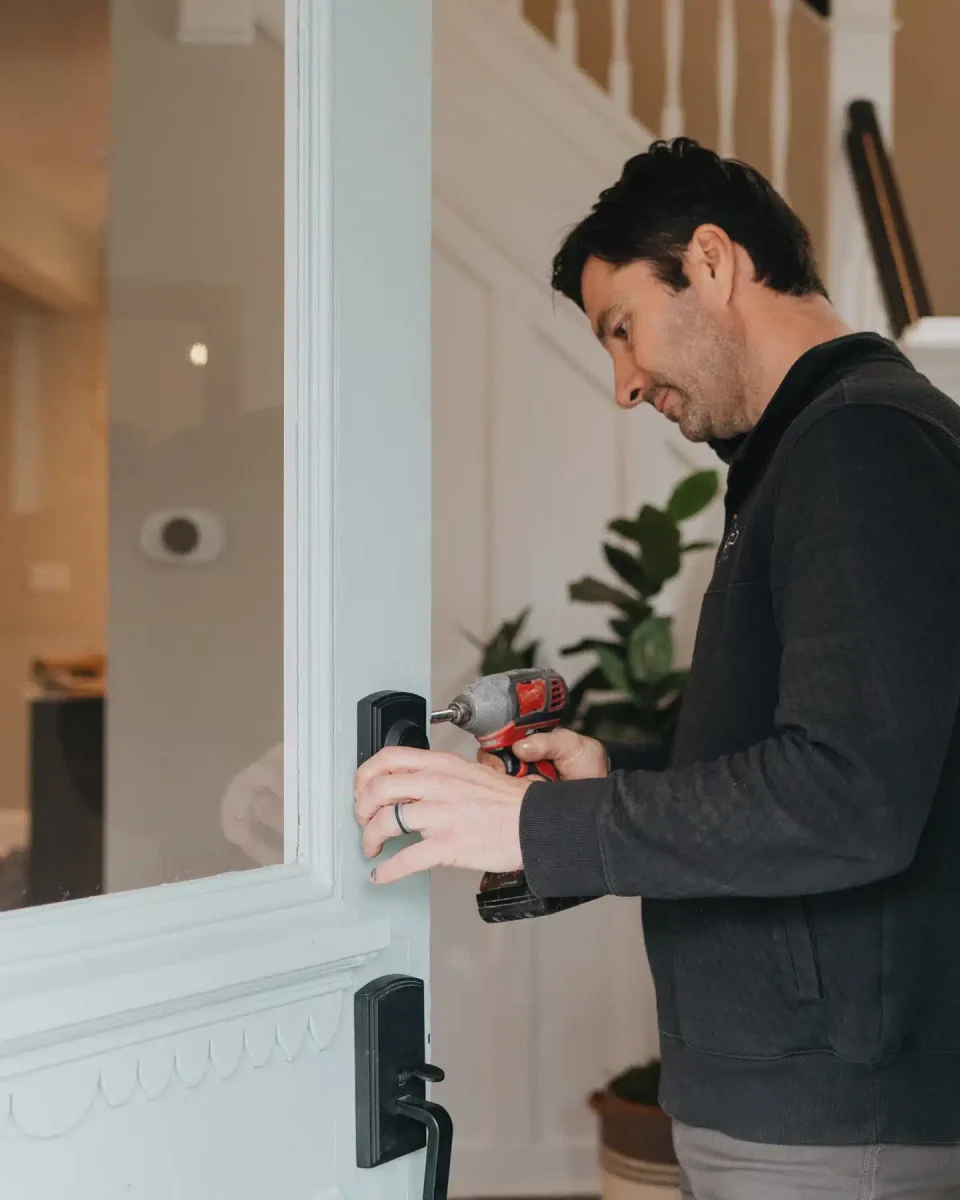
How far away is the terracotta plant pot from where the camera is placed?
236 cm

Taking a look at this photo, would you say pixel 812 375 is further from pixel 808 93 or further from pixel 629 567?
pixel 808 93

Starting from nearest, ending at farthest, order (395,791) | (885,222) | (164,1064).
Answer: (164,1064) → (395,791) → (885,222)

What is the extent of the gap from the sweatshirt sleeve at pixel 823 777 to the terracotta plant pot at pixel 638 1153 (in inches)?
60.7

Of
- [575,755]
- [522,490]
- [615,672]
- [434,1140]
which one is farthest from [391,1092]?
[522,490]

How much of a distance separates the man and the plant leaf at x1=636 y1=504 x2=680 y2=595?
971 mm

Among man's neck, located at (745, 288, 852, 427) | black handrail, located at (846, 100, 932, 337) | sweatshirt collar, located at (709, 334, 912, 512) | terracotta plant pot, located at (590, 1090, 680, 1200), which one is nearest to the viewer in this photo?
sweatshirt collar, located at (709, 334, 912, 512)

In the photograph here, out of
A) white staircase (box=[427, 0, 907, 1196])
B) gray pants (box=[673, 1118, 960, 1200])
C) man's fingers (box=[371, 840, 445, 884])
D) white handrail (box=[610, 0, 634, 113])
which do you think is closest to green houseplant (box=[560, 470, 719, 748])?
white staircase (box=[427, 0, 907, 1196])

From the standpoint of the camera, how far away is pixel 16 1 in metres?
0.79

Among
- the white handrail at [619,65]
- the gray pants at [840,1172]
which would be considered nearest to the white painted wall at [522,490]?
the white handrail at [619,65]

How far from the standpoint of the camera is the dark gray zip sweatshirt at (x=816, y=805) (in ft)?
3.18

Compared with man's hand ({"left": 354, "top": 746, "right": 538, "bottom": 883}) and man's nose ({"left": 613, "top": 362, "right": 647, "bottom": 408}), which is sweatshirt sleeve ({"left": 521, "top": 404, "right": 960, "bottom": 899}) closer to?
man's hand ({"left": 354, "top": 746, "right": 538, "bottom": 883})

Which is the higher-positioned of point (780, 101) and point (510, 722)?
point (780, 101)

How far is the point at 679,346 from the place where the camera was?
4.67 ft

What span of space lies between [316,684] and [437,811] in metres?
0.13
